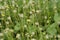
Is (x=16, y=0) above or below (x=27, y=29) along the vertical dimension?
above

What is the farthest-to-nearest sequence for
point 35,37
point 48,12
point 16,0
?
1. point 16,0
2. point 48,12
3. point 35,37

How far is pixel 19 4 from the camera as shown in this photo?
2.35m

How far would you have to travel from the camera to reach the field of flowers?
1.94 metres

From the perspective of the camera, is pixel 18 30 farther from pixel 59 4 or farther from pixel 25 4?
pixel 59 4

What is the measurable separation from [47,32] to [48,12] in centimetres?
24

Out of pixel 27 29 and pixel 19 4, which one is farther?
pixel 19 4

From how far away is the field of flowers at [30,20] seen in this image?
76.4 inches

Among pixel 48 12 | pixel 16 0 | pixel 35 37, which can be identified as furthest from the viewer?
pixel 16 0

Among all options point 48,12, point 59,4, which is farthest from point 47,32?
point 59,4

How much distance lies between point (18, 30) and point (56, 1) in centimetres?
50

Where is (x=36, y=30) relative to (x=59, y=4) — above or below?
below

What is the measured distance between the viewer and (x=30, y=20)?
2029mm

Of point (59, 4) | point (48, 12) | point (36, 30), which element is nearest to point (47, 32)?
point (36, 30)

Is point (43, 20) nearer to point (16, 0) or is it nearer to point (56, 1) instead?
point (56, 1)
